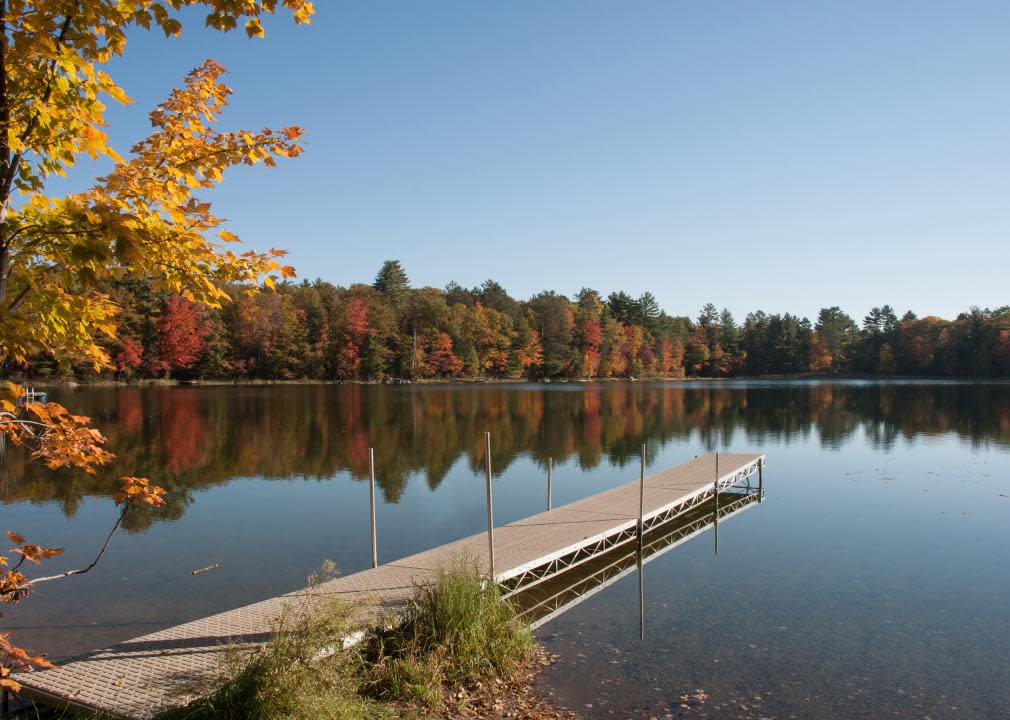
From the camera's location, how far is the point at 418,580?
28.8 feet

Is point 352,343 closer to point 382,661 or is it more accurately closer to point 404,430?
point 404,430

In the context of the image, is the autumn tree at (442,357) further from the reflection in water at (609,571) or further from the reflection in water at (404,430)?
the reflection in water at (609,571)

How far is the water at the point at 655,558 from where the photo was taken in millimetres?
7418

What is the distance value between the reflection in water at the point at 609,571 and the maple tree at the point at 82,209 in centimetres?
673

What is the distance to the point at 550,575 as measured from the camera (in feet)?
34.2

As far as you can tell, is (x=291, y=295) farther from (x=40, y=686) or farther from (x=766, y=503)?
(x=40, y=686)

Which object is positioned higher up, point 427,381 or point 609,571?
point 427,381

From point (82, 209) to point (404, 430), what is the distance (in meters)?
27.1

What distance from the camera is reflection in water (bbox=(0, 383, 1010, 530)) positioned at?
19.3m

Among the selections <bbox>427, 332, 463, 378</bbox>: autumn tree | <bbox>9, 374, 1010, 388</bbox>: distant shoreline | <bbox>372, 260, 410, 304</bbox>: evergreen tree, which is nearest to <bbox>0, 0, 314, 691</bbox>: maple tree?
<bbox>9, 374, 1010, 388</bbox>: distant shoreline

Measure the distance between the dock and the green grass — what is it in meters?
0.35

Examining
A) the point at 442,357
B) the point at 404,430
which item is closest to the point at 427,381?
the point at 442,357

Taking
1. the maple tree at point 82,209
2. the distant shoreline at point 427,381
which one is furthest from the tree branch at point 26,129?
the distant shoreline at point 427,381

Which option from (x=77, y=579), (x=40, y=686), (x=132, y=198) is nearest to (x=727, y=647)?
(x=40, y=686)
